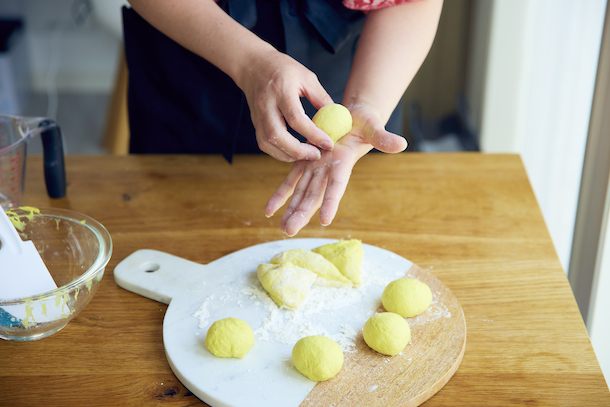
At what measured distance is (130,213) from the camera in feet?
4.19

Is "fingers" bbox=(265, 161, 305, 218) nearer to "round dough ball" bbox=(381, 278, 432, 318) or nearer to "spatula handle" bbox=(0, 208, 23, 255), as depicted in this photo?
"round dough ball" bbox=(381, 278, 432, 318)

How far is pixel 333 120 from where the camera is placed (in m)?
1.04

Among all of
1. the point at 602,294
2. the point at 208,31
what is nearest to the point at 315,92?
the point at 208,31

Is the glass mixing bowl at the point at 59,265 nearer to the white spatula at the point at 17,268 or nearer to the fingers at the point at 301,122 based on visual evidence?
the white spatula at the point at 17,268

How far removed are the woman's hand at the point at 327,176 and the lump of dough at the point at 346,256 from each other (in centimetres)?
10

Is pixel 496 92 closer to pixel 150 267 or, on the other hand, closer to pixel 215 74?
pixel 215 74

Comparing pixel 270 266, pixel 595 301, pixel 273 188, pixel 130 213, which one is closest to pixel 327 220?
pixel 270 266

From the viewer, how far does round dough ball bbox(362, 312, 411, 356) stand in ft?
2.69

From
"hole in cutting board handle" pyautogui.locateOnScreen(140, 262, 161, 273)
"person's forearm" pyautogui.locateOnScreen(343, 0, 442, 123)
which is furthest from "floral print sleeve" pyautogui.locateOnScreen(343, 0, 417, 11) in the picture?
"hole in cutting board handle" pyautogui.locateOnScreen(140, 262, 161, 273)

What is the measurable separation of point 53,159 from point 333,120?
0.71 meters

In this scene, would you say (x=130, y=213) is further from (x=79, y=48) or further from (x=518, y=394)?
(x=79, y=48)

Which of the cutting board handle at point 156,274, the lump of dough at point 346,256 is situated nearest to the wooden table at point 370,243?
the cutting board handle at point 156,274

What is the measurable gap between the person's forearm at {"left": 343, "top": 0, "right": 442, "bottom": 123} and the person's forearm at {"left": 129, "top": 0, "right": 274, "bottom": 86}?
0.24m

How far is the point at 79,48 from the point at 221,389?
4.30m
